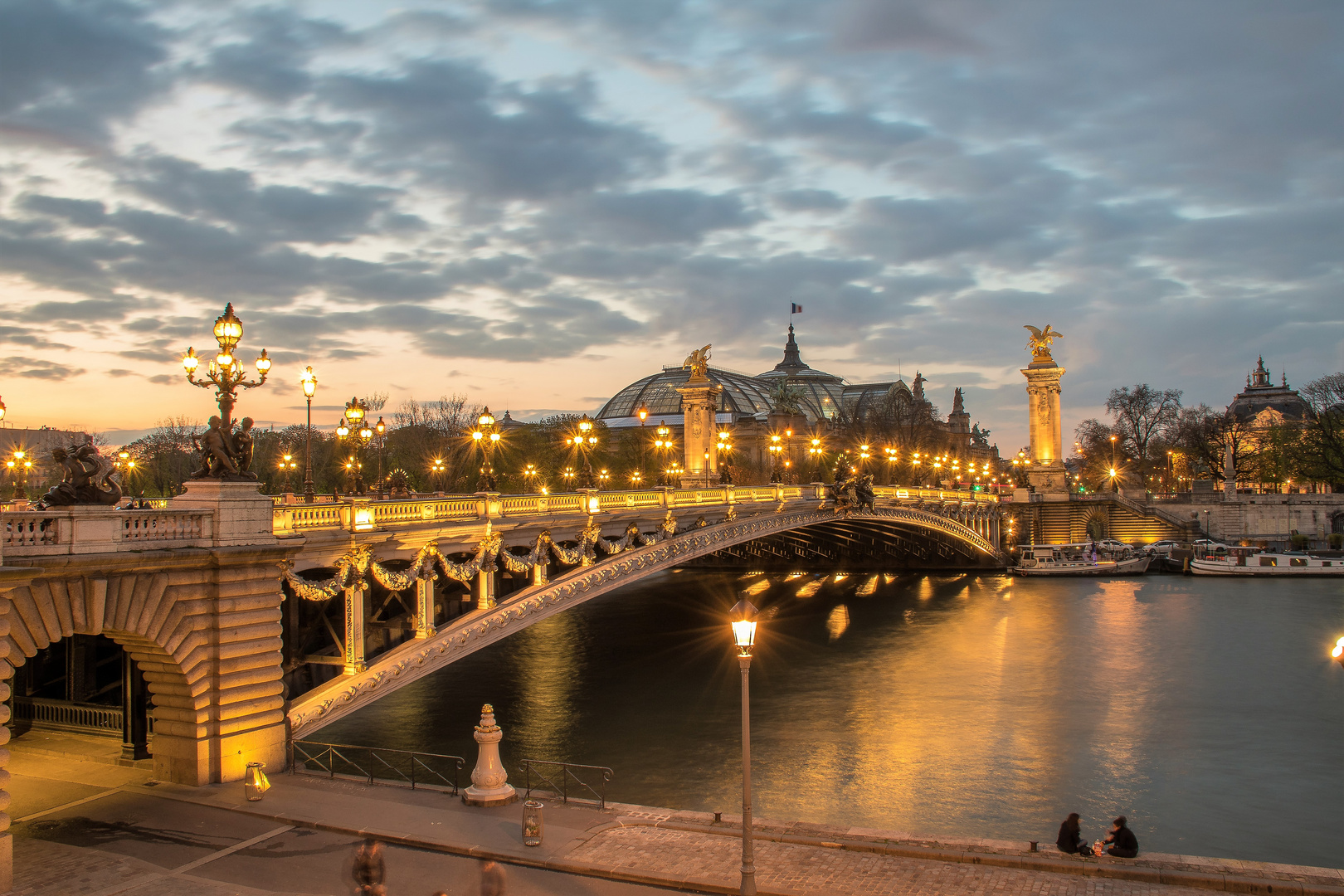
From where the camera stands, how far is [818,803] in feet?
76.4

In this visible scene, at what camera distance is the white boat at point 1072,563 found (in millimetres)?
74375

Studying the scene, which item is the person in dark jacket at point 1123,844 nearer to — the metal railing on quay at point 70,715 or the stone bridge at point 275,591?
the stone bridge at point 275,591

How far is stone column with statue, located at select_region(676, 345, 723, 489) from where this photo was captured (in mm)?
50656

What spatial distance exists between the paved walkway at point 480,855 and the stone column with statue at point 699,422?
3359 centimetres

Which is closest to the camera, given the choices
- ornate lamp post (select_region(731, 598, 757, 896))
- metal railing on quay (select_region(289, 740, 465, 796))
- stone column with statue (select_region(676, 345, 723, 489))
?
ornate lamp post (select_region(731, 598, 757, 896))

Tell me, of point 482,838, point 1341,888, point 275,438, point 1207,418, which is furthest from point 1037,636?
point 1207,418

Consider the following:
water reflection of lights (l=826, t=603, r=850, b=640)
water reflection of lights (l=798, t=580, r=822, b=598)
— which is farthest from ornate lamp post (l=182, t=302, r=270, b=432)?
water reflection of lights (l=798, t=580, r=822, b=598)

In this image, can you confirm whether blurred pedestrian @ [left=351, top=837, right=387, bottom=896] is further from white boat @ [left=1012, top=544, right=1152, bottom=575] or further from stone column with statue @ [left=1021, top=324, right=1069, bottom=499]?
stone column with statue @ [left=1021, top=324, right=1069, bottom=499]

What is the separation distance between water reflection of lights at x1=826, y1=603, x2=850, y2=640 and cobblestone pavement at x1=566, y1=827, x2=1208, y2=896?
114 feet

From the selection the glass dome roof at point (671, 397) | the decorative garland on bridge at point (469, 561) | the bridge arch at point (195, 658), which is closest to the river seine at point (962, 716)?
the decorative garland on bridge at point (469, 561)

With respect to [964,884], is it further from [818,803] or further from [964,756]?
[964,756]

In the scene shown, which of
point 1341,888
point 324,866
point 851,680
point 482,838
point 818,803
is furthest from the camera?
point 851,680

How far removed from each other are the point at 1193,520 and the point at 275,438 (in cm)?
8317

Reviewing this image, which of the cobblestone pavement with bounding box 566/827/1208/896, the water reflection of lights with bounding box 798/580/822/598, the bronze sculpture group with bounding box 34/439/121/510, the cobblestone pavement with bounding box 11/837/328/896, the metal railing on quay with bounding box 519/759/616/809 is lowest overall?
the water reflection of lights with bounding box 798/580/822/598
